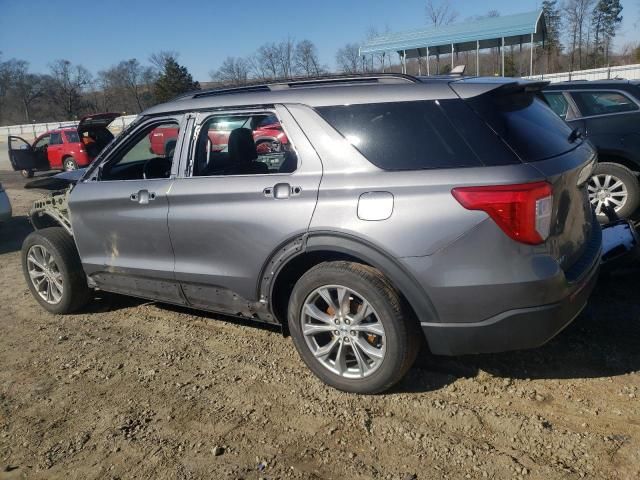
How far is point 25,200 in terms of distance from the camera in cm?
1241

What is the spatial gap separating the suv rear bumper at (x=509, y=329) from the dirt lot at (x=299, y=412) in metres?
0.40

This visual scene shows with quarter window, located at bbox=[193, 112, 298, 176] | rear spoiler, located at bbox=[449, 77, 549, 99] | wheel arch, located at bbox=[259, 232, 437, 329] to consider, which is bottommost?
wheel arch, located at bbox=[259, 232, 437, 329]

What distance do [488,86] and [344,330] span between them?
1589 mm

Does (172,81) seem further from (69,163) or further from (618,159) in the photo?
(618,159)

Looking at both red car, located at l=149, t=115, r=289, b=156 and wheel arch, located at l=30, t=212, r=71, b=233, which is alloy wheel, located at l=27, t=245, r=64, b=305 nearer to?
wheel arch, located at l=30, t=212, r=71, b=233

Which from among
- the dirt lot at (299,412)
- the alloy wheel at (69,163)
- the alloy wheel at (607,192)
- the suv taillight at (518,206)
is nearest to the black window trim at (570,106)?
the alloy wheel at (607,192)

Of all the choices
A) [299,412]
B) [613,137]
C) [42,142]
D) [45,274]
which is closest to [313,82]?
[299,412]

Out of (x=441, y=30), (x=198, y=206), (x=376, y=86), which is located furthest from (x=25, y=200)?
(x=441, y=30)

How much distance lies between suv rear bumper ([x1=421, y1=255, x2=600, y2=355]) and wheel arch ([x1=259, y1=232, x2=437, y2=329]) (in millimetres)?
120

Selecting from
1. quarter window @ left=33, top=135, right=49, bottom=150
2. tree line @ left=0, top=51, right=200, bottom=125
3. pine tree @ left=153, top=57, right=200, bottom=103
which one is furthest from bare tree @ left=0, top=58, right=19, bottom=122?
quarter window @ left=33, top=135, right=49, bottom=150

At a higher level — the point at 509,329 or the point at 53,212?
the point at 53,212

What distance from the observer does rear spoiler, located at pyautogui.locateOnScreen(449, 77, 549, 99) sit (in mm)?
2781

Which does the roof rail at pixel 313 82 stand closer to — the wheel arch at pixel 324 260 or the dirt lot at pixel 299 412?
the wheel arch at pixel 324 260

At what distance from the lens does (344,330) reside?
306 cm
